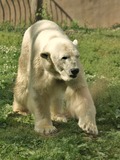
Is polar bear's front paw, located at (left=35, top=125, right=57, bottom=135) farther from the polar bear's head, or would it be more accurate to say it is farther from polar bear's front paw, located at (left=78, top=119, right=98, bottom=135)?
the polar bear's head

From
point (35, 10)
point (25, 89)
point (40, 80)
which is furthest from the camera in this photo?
point (35, 10)

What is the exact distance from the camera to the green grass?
438 centimetres

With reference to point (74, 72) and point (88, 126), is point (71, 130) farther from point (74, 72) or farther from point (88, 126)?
point (74, 72)

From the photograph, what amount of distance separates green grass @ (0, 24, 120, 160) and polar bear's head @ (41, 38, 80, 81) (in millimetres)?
624

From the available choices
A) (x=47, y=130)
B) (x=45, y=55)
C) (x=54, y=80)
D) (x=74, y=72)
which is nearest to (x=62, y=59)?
(x=74, y=72)

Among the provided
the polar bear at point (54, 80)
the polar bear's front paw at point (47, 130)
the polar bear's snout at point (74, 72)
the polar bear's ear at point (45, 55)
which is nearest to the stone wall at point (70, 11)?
the polar bear at point (54, 80)

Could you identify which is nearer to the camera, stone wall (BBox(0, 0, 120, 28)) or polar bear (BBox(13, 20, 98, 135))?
polar bear (BBox(13, 20, 98, 135))

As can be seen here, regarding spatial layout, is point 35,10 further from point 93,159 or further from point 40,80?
point 93,159

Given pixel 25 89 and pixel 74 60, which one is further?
pixel 25 89

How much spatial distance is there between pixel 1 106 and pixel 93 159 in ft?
6.74

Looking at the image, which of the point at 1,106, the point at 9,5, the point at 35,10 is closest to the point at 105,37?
the point at 35,10

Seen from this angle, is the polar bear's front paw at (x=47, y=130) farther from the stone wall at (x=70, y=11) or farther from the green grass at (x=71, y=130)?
the stone wall at (x=70, y=11)

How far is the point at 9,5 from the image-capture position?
13.2m

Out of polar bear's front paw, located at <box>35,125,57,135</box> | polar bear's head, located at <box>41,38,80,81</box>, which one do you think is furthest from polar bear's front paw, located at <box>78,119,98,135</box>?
polar bear's head, located at <box>41,38,80,81</box>
